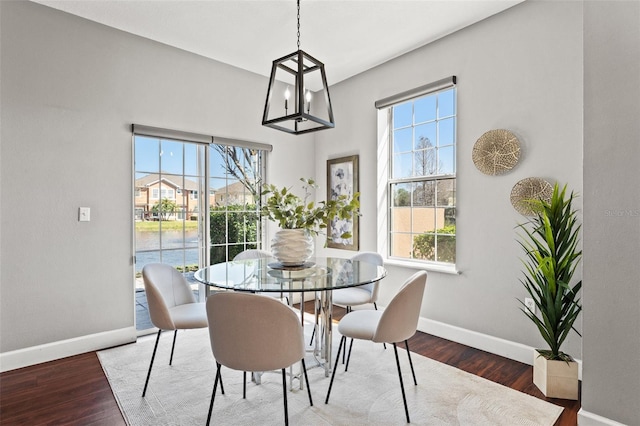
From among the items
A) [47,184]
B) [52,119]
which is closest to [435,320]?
[47,184]

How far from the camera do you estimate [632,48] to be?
5.55ft

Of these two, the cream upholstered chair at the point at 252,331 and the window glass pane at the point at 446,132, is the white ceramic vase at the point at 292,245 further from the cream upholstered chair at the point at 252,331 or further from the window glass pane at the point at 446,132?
the window glass pane at the point at 446,132

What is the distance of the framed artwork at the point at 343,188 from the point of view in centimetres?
400

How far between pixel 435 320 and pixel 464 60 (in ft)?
7.94

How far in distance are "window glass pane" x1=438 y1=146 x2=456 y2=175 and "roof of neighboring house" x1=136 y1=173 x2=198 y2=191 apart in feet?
8.43

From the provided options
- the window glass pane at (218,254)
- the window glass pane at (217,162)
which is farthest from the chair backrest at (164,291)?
the window glass pane at (217,162)

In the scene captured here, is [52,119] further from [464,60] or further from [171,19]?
[464,60]

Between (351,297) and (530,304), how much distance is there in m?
1.38

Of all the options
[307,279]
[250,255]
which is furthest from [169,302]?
[307,279]

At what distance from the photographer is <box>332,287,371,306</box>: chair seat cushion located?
9.05 feet

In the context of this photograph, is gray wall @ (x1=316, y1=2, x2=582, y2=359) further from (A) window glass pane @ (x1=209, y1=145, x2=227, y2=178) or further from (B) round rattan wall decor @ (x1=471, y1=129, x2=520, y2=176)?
(A) window glass pane @ (x1=209, y1=145, x2=227, y2=178)

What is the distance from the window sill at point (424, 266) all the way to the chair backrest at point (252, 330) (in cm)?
190

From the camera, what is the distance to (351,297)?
9.30ft

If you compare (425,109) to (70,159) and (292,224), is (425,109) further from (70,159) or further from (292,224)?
(70,159)
